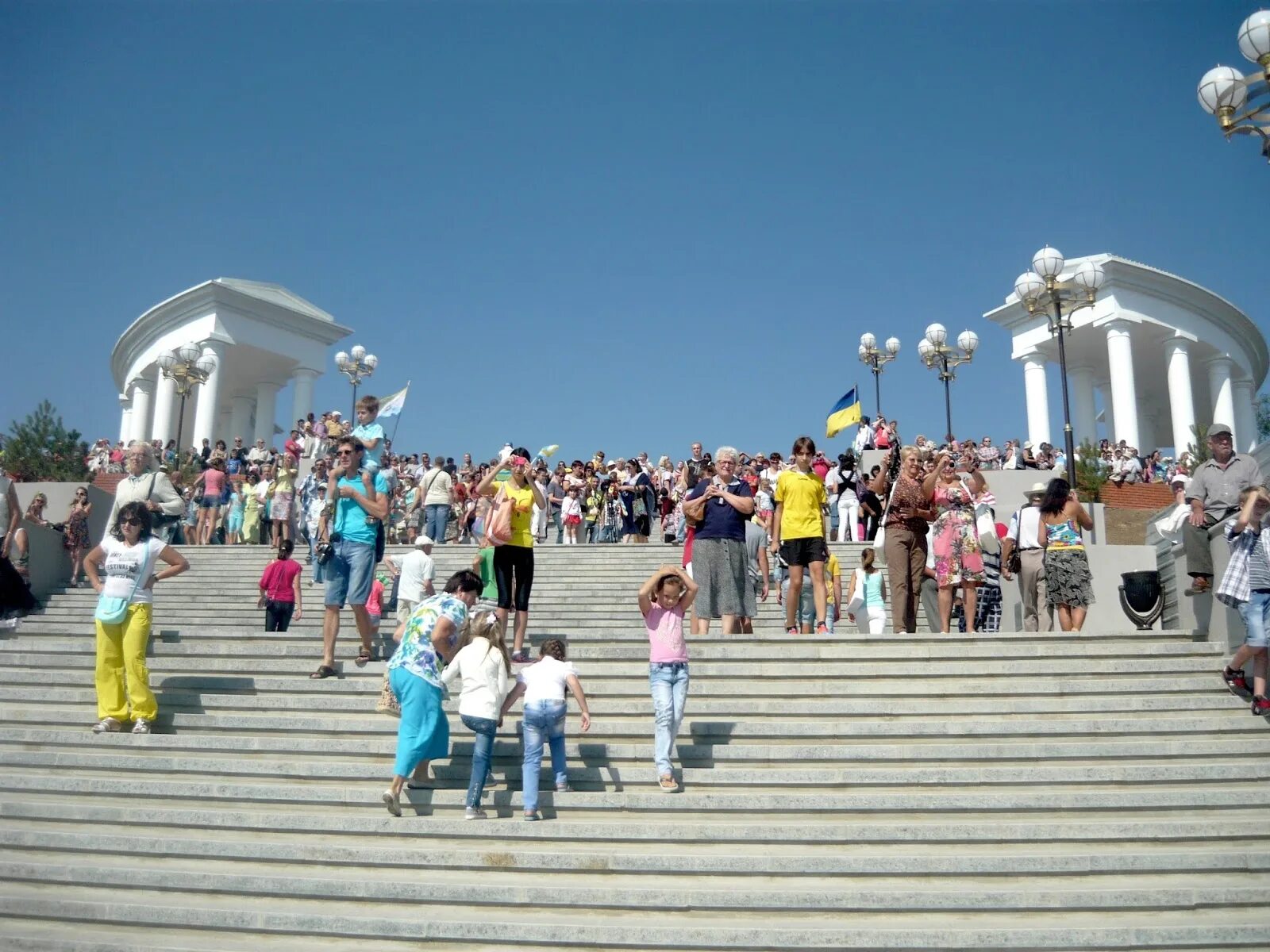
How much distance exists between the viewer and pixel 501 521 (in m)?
9.12

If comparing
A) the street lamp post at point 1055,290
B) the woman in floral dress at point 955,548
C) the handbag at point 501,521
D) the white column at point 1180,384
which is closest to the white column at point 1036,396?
the white column at point 1180,384

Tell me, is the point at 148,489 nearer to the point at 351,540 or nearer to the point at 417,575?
Answer: the point at 351,540

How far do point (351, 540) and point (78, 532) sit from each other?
733cm

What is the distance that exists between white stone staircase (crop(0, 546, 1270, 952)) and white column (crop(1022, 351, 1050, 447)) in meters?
32.1

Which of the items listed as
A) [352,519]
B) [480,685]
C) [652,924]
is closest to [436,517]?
[352,519]

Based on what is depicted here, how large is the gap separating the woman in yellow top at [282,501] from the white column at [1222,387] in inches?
1477

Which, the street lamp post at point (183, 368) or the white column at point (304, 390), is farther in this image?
the white column at point (304, 390)

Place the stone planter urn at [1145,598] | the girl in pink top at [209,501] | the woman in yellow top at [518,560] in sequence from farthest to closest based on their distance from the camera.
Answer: the girl in pink top at [209,501]
the stone planter urn at [1145,598]
the woman in yellow top at [518,560]

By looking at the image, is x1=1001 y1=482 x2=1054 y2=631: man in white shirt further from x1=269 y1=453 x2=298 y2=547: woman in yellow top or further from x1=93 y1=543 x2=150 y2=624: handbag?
x1=269 y1=453 x2=298 y2=547: woman in yellow top

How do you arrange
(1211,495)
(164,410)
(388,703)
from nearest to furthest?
(388,703), (1211,495), (164,410)

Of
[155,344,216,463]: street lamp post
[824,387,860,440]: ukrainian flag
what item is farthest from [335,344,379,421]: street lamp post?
[824,387,860,440]: ukrainian flag

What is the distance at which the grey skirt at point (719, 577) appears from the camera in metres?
9.81

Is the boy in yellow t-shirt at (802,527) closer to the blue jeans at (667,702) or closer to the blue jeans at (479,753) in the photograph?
the blue jeans at (667,702)

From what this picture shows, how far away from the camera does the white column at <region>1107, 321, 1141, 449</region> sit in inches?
1469
